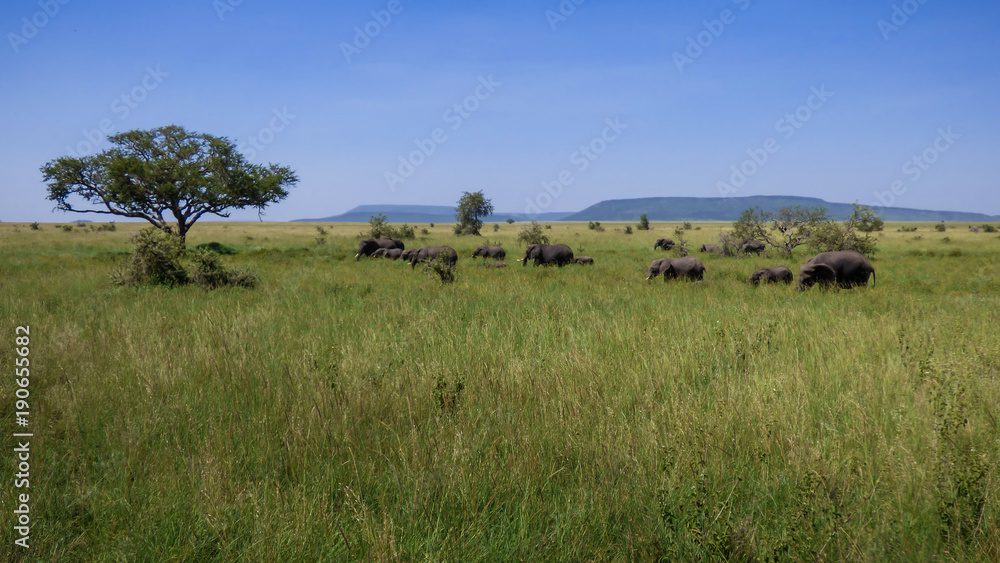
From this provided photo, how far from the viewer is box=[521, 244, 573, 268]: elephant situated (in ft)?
75.3

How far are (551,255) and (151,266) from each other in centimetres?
1624

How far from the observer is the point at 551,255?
75.9 feet

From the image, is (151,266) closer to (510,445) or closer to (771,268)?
(510,445)

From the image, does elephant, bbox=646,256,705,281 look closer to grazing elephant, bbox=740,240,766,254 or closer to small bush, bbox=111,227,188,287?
grazing elephant, bbox=740,240,766,254

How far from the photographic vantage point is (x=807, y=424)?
3.75 meters

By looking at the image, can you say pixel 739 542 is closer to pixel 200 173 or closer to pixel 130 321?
pixel 130 321

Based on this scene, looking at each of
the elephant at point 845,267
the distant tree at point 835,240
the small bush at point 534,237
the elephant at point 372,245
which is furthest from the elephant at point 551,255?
the distant tree at point 835,240

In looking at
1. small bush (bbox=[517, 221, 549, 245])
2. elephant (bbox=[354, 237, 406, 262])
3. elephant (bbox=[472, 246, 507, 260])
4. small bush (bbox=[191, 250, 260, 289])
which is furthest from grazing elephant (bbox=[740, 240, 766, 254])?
small bush (bbox=[191, 250, 260, 289])

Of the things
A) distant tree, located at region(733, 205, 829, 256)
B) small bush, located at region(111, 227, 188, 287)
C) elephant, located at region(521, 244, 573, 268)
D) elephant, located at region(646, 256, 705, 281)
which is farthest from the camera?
distant tree, located at region(733, 205, 829, 256)

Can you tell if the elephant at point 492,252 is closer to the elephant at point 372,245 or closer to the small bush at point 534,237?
the elephant at point 372,245

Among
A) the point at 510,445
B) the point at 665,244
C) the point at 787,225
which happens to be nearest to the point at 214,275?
the point at 510,445

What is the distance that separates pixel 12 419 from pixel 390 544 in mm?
4204

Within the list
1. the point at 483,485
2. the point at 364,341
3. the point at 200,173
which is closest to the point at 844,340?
the point at 483,485

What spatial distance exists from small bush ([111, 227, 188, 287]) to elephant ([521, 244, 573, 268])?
47.9 feet
